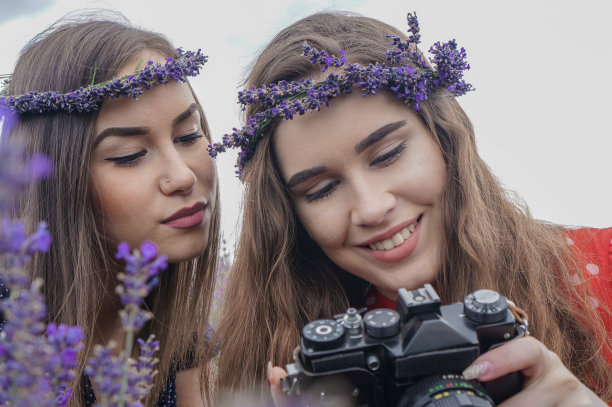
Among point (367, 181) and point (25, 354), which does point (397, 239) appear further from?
point (25, 354)

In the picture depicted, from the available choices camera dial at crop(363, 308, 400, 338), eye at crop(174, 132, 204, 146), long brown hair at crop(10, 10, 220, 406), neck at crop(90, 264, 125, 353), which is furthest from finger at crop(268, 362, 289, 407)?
neck at crop(90, 264, 125, 353)

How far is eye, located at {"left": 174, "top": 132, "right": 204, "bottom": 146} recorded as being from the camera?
2027 millimetres

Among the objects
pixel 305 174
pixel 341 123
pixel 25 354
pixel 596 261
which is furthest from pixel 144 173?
pixel 596 261

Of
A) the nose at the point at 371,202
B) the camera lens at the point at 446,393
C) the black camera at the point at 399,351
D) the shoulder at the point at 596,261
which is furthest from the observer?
the shoulder at the point at 596,261

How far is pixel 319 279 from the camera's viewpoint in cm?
216

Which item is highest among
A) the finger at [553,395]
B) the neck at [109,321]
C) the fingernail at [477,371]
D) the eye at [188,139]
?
the eye at [188,139]

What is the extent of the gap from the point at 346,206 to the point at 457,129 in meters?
0.47

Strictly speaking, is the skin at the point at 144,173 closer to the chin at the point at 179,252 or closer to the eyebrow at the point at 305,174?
the chin at the point at 179,252

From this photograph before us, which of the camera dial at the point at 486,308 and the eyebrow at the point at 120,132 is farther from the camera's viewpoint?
the eyebrow at the point at 120,132

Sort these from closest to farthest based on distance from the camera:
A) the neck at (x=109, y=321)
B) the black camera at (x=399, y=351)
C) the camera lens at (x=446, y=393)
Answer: the camera lens at (x=446, y=393), the black camera at (x=399, y=351), the neck at (x=109, y=321)

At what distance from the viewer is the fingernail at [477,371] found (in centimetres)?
125

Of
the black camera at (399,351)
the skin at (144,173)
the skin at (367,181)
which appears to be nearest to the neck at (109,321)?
the skin at (144,173)

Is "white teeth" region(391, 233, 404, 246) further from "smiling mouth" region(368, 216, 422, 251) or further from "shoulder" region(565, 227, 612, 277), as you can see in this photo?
"shoulder" region(565, 227, 612, 277)

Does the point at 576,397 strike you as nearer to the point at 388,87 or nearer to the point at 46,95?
the point at 388,87
